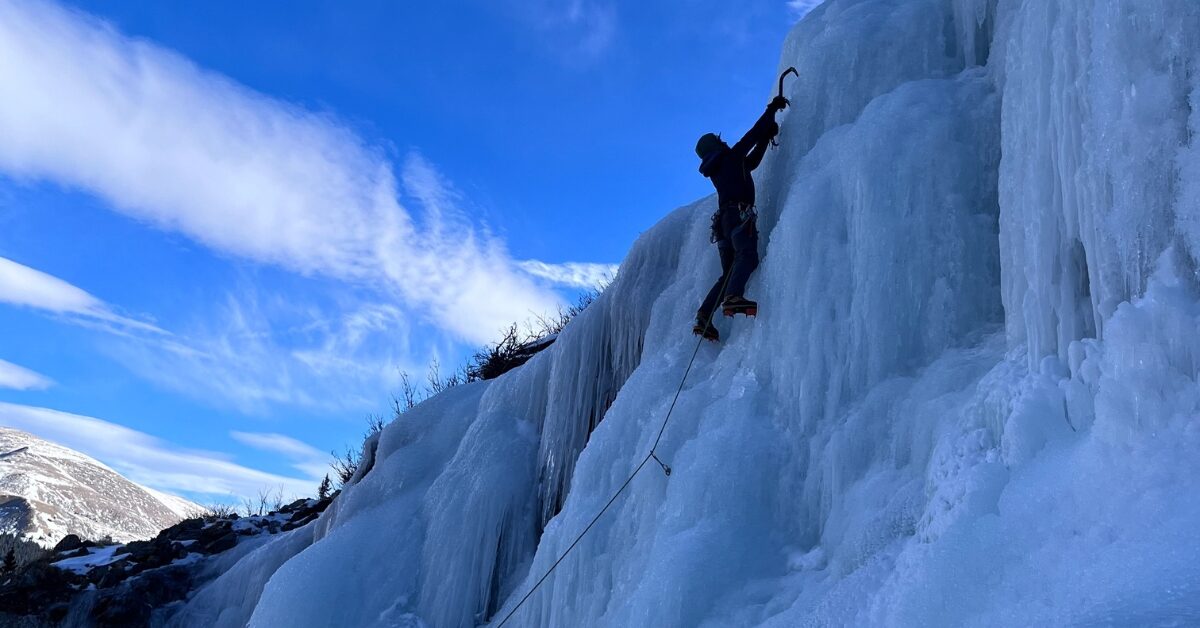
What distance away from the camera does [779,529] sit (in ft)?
13.3

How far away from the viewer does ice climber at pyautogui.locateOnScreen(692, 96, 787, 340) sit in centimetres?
502

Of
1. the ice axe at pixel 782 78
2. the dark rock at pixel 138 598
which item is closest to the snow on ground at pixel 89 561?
the dark rock at pixel 138 598

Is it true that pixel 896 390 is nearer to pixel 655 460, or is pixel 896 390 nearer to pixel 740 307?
pixel 740 307

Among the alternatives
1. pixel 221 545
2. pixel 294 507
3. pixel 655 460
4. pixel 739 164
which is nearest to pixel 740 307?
pixel 655 460

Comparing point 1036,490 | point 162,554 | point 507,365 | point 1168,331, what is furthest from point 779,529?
point 162,554

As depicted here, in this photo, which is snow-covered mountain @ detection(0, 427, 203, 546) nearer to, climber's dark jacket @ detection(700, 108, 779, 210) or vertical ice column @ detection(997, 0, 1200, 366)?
climber's dark jacket @ detection(700, 108, 779, 210)

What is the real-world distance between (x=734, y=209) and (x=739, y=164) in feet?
1.08

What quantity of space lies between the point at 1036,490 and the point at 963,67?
321cm

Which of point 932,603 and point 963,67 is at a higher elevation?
point 963,67

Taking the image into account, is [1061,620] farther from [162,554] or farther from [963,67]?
[162,554]

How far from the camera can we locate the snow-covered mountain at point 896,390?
2.38m

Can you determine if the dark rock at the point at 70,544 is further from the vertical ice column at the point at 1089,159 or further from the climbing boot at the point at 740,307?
the vertical ice column at the point at 1089,159

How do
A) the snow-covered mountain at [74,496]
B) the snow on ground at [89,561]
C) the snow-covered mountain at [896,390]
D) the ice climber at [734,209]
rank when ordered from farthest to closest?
1. the snow-covered mountain at [74,496]
2. the snow on ground at [89,561]
3. the ice climber at [734,209]
4. the snow-covered mountain at [896,390]

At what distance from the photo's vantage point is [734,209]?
5.30 m
